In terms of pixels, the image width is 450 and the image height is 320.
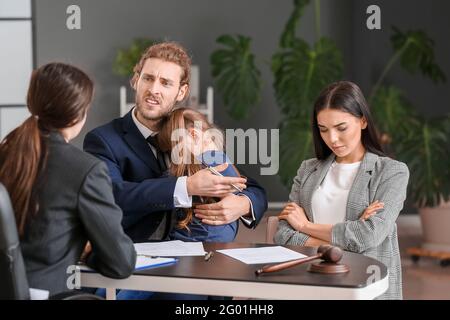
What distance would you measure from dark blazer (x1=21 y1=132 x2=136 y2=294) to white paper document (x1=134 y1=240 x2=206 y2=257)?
369 mm

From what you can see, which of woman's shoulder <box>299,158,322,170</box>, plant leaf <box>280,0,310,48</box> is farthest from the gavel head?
plant leaf <box>280,0,310,48</box>

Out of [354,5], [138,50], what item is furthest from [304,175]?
[354,5]

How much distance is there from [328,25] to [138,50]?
1.91 metres

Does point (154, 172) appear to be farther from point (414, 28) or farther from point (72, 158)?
point (414, 28)

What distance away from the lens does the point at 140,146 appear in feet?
10.3

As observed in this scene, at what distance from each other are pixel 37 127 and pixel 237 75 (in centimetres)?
519

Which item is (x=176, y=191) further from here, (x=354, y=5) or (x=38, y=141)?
(x=354, y=5)

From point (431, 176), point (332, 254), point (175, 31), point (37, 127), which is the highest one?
point (175, 31)

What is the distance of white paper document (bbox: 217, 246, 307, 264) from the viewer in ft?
8.24

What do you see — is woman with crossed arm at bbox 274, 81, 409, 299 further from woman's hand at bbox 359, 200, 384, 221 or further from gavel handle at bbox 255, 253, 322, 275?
gavel handle at bbox 255, 253, 322, 275

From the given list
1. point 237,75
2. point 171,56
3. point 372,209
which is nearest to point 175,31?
point 237,75

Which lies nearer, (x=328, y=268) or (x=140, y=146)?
(x=328, y=268)

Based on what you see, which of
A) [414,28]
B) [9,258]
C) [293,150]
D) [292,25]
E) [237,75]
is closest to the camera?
[9,258]

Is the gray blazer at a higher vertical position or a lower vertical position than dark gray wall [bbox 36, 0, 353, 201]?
lower
